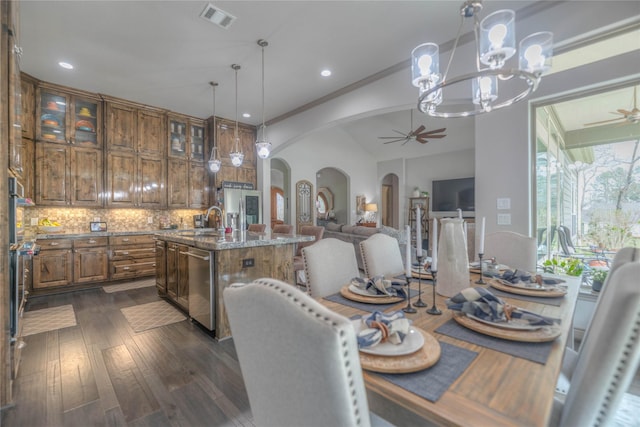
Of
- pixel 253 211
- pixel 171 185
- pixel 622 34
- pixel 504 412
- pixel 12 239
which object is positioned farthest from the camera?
pixel 253 211

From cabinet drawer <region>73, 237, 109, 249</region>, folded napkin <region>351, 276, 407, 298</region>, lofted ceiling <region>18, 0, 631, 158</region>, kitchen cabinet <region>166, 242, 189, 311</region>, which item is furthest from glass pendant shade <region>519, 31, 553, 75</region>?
cabinet drawer <region>73, 237, 109, 249</region>

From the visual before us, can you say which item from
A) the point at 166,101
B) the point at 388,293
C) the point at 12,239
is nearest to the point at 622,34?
the point at 388,293

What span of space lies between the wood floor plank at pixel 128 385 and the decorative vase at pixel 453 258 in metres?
1.90

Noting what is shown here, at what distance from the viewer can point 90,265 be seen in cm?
447

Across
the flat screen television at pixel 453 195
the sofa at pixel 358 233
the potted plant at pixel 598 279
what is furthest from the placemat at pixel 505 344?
the flat screen television at pixel 453 195

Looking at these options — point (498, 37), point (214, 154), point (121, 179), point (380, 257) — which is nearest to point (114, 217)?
point (121, 179)

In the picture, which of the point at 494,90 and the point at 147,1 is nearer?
the point at 494,90

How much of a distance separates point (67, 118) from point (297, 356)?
589 cm

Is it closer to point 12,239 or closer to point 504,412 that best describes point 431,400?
point 504,412

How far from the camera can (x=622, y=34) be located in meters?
2.44

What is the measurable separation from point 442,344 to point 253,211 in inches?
217

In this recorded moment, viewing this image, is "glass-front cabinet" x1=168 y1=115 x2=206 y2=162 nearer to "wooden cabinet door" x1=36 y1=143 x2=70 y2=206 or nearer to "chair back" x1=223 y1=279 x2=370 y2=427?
"wooden cabinet door" x1=36 y1=143 x2=70 y2=206

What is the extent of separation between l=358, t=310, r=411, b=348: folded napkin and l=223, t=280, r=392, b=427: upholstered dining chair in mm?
297

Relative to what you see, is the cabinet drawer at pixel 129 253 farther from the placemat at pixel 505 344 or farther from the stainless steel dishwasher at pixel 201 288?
the placemat at pixel 505 344
